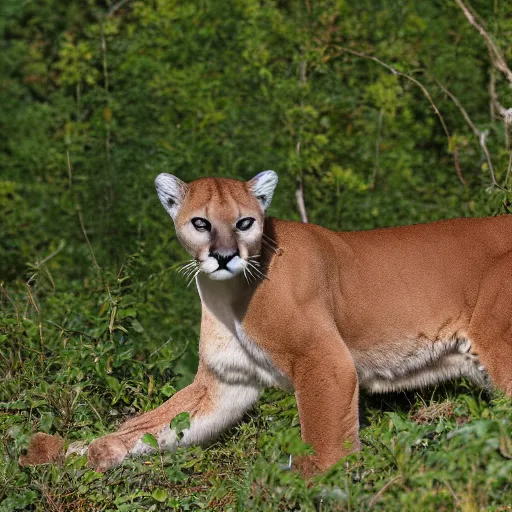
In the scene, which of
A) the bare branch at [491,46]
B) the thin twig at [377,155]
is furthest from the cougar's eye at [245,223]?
the thin twig at [377,155]

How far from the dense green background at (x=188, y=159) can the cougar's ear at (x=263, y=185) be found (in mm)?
1278

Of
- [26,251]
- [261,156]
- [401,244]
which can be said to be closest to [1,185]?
[26,251]

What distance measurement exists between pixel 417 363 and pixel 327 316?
0.73m

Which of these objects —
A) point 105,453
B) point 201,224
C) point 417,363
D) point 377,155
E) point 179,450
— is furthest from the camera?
point 377,155

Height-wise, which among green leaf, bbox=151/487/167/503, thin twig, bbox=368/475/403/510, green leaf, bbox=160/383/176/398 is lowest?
green leaf, bbox=160/383/176/398

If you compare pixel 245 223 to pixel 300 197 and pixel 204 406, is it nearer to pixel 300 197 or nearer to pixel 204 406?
pixel 204 406

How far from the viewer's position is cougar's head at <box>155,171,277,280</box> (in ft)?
17.7

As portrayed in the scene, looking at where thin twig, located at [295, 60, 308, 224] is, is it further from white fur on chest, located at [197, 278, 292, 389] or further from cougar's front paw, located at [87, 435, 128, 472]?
cougar's front paw, located at [87, 435, 128, 472]

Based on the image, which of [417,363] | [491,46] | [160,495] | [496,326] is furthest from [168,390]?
[491,46]

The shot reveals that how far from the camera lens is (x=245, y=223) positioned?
5.60m

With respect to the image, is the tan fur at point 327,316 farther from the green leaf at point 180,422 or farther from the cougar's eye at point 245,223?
the green leaf at point 180,422

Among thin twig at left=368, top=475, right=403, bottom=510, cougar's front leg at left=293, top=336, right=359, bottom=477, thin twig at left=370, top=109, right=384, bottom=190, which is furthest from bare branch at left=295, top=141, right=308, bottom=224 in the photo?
thin twig at left=368, top=475, right=403, bottom=510

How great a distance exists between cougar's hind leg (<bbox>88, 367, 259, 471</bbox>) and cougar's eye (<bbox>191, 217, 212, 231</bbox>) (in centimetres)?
99

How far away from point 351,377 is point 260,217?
39.1 inches
